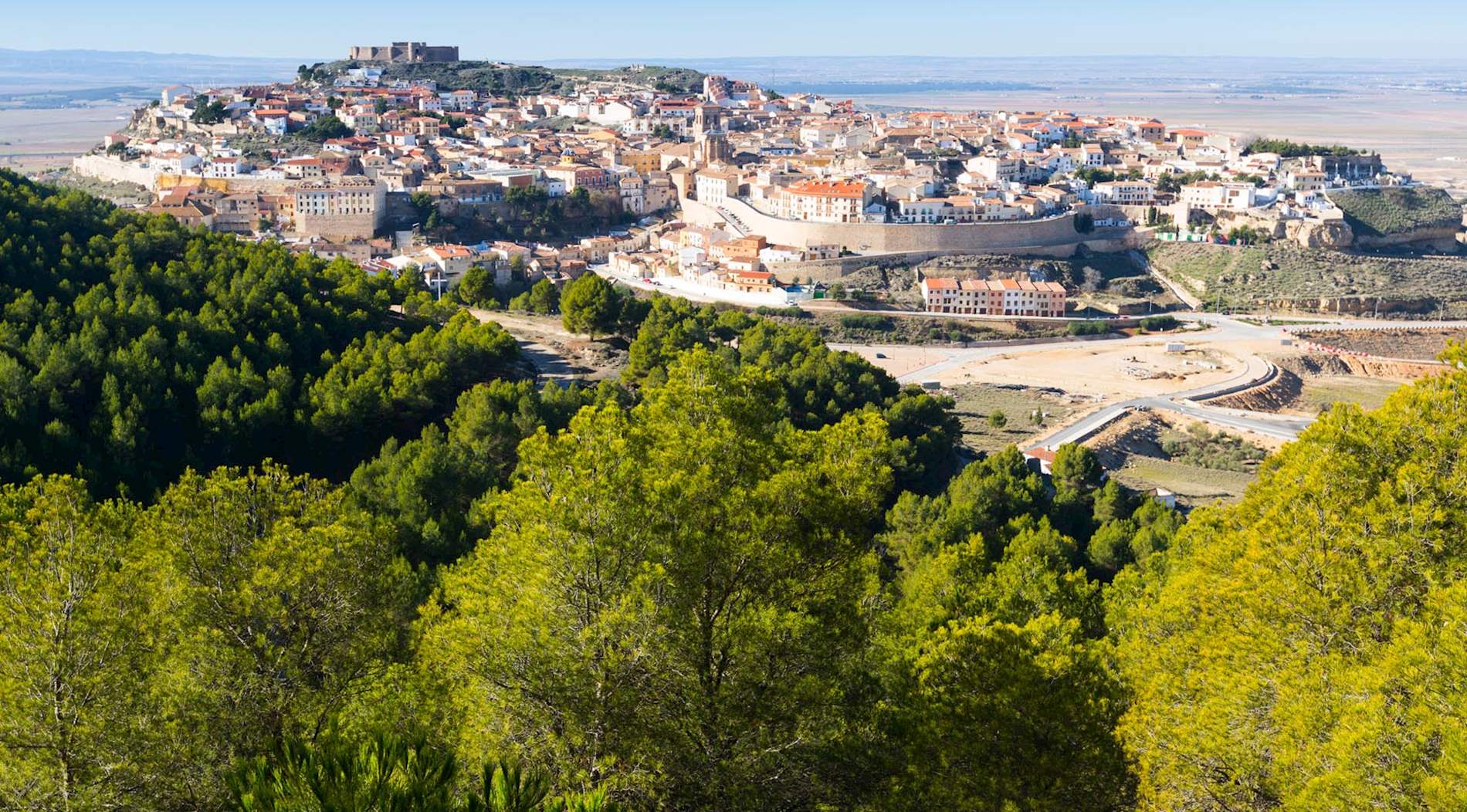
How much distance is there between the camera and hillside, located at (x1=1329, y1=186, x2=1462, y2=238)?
6525 centimetres

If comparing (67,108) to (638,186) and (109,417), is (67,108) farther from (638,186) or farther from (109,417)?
(109,417)

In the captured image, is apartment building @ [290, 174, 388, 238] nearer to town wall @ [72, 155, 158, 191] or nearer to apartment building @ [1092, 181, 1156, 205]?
town wall @ [72, 155, 158, 191]

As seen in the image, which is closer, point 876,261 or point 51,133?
point 876,261

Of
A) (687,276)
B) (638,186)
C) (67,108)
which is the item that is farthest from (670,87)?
(67,108)

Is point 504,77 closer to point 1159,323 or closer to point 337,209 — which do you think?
point 337,209

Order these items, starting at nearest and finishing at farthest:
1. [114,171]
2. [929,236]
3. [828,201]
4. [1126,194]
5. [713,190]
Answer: [929,236] < [828,201] < [713,190] < [1126,194] < [114,171]

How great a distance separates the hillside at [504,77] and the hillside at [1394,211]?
4955 cm

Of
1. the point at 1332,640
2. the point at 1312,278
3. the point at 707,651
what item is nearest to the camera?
the point at 1332,640

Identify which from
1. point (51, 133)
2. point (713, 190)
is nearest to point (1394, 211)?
point (713, 190)

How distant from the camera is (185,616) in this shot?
28.2 feet

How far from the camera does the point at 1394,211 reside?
67.1 m

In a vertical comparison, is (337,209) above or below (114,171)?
below

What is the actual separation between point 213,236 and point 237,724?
94.4 feet

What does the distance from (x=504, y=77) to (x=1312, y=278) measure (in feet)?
200
